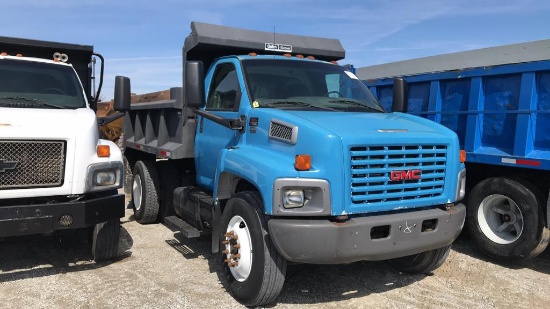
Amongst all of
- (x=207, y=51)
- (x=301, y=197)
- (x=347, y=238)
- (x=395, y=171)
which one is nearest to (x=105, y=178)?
(x=207, y=51)

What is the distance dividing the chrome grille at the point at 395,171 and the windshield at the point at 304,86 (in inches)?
36.8

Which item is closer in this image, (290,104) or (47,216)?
(47,216)

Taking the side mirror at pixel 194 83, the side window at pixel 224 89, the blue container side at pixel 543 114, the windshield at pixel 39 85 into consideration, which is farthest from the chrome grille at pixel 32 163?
the blue container side at pixel 543 114

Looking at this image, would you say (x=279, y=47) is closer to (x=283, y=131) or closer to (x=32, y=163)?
(x=283, y=131)

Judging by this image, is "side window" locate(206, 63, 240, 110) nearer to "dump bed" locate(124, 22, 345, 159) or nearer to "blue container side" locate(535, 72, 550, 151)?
"dump bed" locate(124, 22, 345, 159)

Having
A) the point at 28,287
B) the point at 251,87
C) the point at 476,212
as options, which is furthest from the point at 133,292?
the point at 476,212

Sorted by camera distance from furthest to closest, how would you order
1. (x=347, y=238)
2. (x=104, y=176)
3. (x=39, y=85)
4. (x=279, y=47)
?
(x=279, y=47) → (x=39, y=85) → (x=104, y=176) → (x=347, y=238)

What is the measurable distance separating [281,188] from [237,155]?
0.83 meters

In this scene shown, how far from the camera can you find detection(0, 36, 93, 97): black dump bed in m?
6.29

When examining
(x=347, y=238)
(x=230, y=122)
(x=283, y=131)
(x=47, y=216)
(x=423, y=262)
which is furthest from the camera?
(x=423, y=262)

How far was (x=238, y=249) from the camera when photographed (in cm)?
418

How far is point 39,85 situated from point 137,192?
252 cm

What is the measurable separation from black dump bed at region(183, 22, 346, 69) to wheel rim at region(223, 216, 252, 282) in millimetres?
2369

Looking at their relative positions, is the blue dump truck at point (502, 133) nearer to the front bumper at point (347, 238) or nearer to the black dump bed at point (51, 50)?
the front bumper at point (347, 238)
